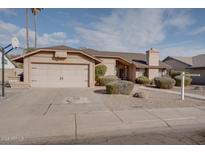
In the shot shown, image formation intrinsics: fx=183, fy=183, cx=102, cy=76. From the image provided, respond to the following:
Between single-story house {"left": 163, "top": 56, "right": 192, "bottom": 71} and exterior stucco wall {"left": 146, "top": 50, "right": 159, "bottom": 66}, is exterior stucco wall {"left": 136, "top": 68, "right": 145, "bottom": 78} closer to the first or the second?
exterior stucco wall {"left": 146, "top": 50, "right": 159, "bottom": 66}

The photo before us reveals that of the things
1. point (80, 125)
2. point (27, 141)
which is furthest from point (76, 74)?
point (27, 141)

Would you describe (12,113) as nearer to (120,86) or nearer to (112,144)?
(112,144)

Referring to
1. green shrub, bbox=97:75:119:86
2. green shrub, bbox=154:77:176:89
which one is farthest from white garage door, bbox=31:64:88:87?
green shrub, bbox=154:77:176:89

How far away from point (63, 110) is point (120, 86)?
575 cm

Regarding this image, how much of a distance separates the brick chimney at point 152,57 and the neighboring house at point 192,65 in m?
8.04

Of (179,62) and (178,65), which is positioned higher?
(179,62)

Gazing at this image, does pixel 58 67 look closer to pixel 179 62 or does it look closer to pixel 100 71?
pixel 100 71

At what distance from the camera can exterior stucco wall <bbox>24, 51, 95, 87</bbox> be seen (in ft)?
57.6

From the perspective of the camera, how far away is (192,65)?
31.7 meters

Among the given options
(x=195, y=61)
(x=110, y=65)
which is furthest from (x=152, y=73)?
(x=195, y=61)

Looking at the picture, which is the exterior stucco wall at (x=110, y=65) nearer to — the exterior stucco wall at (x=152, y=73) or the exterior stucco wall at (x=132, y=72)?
the exterior stucco wall at (x=132, y=72)

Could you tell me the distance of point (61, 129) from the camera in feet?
18.3

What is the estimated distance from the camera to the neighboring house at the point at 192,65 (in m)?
28.3

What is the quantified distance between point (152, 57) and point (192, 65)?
10.9 m
